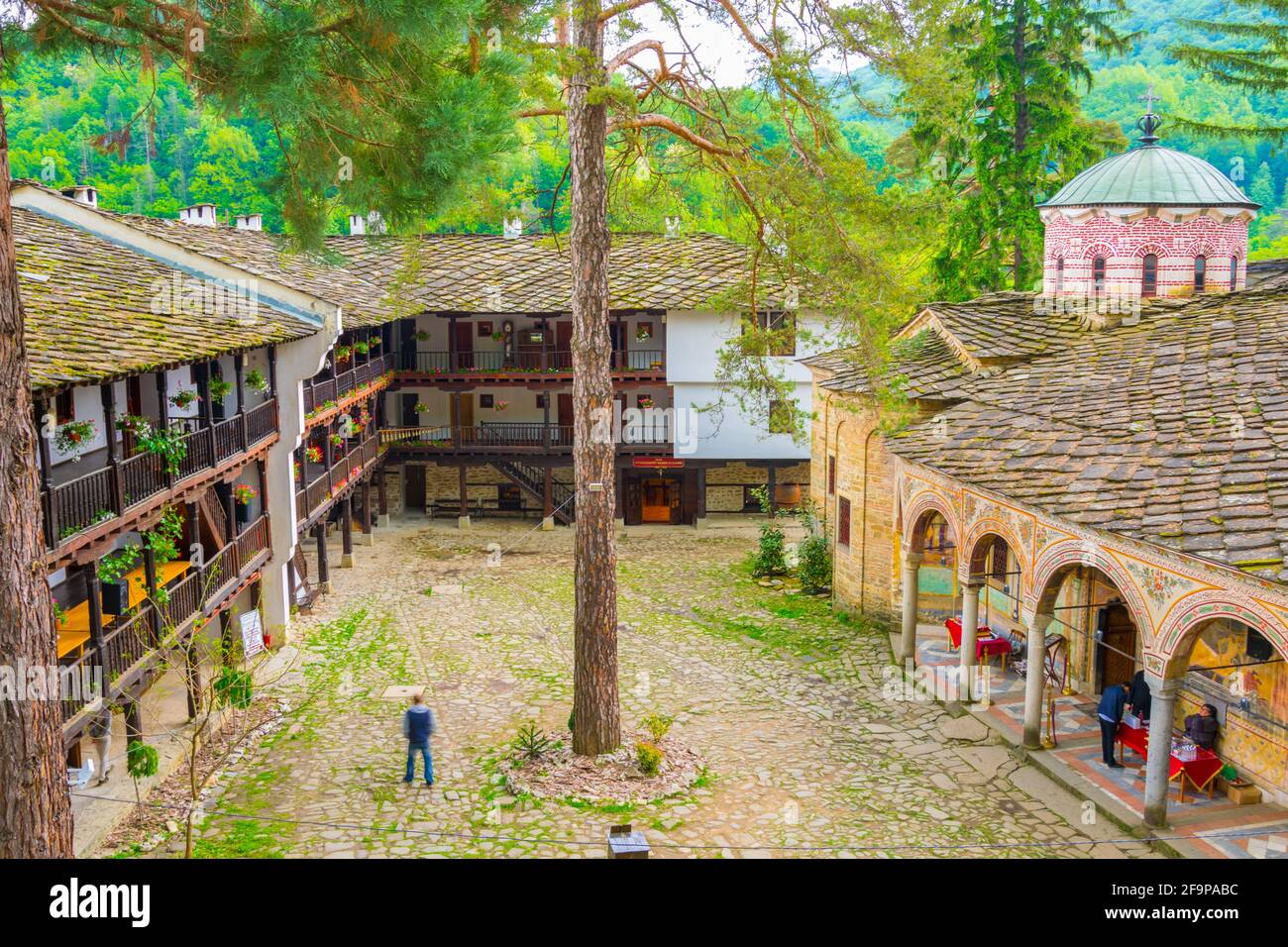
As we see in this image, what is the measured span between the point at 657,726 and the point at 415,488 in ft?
64.4

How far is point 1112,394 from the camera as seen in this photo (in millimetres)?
15961

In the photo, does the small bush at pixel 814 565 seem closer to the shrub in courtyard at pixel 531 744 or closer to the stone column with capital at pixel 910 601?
the stone column with capital at pixel 910 601

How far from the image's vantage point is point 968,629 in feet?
55.6

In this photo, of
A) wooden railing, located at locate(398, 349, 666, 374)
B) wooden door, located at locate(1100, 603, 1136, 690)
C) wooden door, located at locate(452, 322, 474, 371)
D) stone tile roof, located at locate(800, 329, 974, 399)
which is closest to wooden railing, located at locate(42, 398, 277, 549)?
stone tile roof, located at locate(800, 329, 974, 399)

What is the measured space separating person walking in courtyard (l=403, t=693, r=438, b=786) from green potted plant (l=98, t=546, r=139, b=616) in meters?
3.87

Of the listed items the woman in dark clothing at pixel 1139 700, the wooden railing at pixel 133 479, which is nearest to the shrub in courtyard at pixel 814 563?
the woman in dark clothing at pixel 1139 700

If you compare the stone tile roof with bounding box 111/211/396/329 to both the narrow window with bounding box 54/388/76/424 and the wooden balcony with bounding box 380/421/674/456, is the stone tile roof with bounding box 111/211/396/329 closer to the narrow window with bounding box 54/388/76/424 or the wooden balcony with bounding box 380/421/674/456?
the wooden balcony with bounding box 380/421/674/456

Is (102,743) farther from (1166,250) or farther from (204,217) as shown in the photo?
(1166,250)

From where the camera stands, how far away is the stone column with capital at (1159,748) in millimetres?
12320

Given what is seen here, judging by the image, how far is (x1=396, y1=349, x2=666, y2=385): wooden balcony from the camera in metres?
30.1

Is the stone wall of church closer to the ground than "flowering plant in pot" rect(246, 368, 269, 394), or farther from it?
farther from it

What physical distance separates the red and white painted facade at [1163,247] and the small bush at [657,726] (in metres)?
12.2

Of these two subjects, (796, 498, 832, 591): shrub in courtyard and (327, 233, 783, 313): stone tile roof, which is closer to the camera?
(796, 498, 832, 591): shrub in courtyard

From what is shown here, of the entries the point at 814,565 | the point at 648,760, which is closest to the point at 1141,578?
the point at 648,760
